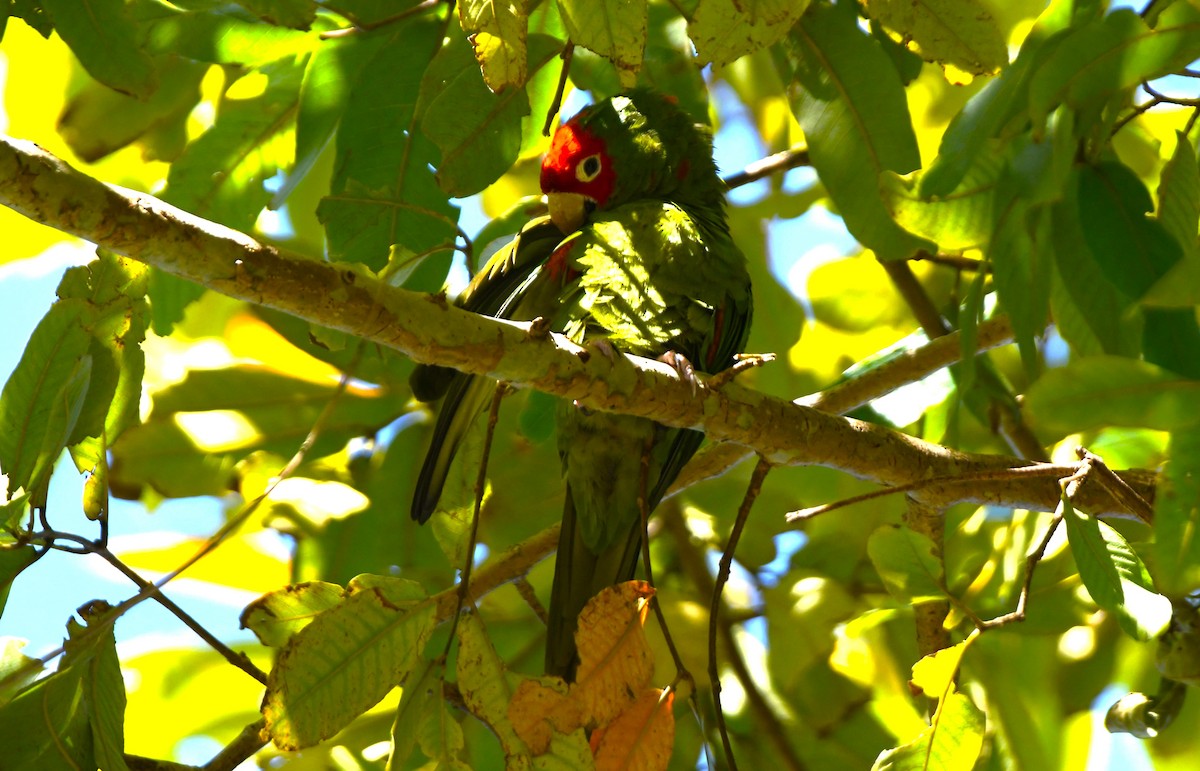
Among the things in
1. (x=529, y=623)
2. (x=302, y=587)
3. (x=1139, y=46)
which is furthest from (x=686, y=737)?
(x=1139, y=46)

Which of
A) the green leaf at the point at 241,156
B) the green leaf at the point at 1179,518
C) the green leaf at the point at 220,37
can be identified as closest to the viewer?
the green leaf at the point at 1179,518

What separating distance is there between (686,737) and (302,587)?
87 centimetres

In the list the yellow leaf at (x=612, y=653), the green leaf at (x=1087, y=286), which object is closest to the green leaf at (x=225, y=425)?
the yellow leaf at (x=612, y=653)

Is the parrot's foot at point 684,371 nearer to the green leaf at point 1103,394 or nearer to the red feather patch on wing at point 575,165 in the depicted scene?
the green leaf at point 1103,394

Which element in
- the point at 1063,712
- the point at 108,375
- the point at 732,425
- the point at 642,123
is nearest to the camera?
the point at 108,375

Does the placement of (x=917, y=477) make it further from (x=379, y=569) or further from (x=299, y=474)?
(x=299, y=474)

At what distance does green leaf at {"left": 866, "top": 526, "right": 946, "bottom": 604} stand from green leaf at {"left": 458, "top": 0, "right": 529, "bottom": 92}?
64cm

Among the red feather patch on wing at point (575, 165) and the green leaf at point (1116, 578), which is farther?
the red feather patch on wing at point (575, 165)

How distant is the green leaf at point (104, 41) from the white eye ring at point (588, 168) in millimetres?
→ 817

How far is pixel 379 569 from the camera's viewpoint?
1862mm

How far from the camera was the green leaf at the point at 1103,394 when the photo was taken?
2.72ft

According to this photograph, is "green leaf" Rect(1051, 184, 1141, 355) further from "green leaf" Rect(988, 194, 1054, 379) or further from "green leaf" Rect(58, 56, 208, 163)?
"green leaf" Rect(58, 56, 208, 163)

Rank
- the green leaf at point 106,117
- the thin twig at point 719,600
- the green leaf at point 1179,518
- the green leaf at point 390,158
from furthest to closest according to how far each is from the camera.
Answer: the green leaf at point 106,117, the green leaf at point 390,158, the thin twig at point 719,600, the green leaf at point 1179,518

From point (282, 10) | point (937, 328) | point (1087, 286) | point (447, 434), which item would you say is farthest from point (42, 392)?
point (937, 328)
